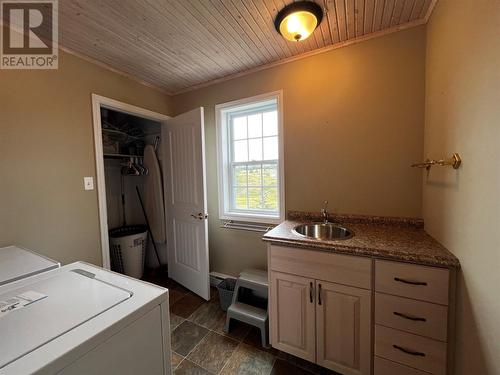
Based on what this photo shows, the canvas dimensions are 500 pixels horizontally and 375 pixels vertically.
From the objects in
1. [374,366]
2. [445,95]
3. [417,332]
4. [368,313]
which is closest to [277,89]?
[445,95]

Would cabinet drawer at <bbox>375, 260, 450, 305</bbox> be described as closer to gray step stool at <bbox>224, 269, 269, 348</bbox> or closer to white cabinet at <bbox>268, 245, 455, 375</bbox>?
white cabinet at <bbox>268, 245, 455, 375</bbox>

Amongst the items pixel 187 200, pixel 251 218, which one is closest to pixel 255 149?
pixel 251 218

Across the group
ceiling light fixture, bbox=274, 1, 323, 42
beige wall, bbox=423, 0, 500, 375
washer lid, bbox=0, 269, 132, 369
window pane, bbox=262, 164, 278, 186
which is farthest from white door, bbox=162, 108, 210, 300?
beige wall, bbox=423, 0, 500, 375

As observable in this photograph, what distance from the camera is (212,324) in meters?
1.85

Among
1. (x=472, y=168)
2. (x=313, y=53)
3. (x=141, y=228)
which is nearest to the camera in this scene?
(x=472, y=168)

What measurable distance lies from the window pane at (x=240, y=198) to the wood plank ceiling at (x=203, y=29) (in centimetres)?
128

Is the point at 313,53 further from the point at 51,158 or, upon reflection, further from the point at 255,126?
the point at 51,158

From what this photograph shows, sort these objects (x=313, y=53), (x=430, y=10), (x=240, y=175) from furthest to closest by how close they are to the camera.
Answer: (x=240, y=175)
(x=313, y=53)
(x=430, y=10)

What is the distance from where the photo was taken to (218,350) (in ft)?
5.16

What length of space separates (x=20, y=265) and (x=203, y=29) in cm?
181

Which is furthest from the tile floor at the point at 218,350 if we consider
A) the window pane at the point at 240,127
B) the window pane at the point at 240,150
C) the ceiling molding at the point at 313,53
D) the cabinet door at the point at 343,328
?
the ceiling molding at the point at 313,53

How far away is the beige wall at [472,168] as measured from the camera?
2.50ft

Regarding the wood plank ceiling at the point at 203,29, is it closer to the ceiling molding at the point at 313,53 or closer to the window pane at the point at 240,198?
the ceiling molding at the point at 313,53

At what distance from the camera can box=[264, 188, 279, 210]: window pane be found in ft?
7.14
